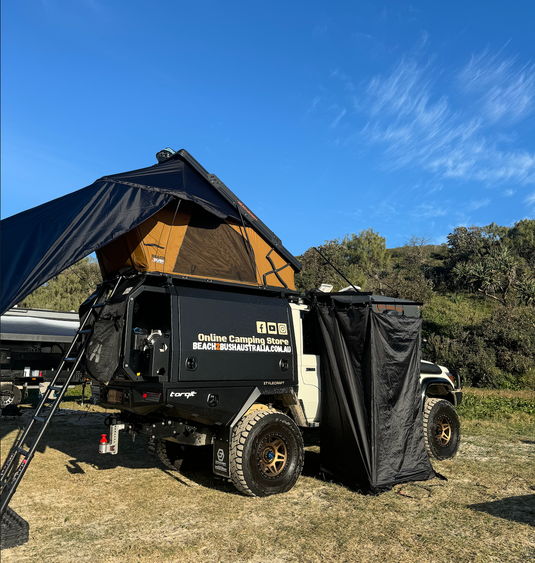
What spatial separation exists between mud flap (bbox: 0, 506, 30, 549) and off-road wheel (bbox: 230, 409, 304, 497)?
224cm

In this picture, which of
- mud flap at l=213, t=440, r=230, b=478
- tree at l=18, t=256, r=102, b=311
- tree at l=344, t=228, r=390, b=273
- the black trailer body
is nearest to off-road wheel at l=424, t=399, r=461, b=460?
the black trailer body

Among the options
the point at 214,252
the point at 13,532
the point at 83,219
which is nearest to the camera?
the point at 13,532

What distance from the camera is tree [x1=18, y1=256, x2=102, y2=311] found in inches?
971

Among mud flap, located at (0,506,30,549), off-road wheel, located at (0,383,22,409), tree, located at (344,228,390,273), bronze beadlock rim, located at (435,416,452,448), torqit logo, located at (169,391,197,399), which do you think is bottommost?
mud flap, located at (0,506,30,549)

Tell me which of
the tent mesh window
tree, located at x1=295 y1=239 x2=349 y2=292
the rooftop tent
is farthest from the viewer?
tree, located at x1=295 y1=239 x2=349 y2=292

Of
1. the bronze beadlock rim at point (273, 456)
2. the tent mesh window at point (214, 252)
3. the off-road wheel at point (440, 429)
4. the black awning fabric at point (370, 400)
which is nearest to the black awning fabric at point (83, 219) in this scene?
the tent mesh window at point (214, 252)

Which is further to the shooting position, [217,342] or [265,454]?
[265,454]

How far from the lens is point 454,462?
7430 millimetres

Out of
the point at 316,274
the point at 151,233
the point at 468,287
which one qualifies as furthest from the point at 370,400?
the point at 468,287

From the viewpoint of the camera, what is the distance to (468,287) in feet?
99.0

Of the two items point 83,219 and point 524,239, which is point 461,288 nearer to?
point 524,239

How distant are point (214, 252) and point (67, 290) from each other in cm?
2397

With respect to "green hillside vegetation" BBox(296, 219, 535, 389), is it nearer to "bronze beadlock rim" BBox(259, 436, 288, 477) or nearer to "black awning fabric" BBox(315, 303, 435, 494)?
"black awning fabric" BBox(315, 303, 435, 494)

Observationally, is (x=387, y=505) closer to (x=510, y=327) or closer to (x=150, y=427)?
(x=150, y=427)
